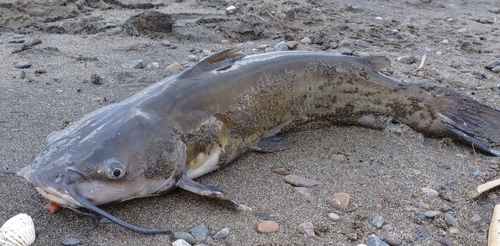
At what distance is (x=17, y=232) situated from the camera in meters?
2.30

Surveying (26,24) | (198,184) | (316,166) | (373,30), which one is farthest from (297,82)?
(26,24)

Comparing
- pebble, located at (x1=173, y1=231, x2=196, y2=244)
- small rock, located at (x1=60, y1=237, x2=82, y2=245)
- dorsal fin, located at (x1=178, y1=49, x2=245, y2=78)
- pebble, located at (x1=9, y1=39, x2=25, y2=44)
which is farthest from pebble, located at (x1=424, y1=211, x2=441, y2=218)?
pebble, located at (x1=9, y1=39, x2=25, y2=44)

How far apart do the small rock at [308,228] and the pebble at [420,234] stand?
52 centimetres

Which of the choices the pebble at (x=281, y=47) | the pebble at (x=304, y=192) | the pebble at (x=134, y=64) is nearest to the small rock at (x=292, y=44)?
the pebble at (x=281, y=47)

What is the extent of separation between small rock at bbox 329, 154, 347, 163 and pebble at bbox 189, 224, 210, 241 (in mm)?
1174

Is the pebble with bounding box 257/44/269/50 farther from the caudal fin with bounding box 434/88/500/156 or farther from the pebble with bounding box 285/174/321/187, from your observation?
the pebble with bounding box 285/174/321/187

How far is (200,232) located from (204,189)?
276 mm

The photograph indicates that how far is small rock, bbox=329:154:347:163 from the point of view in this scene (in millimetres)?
3433

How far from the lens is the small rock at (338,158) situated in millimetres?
3433

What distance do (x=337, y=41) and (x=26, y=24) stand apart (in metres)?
3.73

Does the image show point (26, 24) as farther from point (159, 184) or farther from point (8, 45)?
point (159, 184)

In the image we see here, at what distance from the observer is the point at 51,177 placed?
237 cm

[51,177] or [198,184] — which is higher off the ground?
[51,177]

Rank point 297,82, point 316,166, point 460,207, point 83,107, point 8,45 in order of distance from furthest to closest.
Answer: point 8,45 → point 83,107 → point 297,82 → point 316,166 → point 460,207
